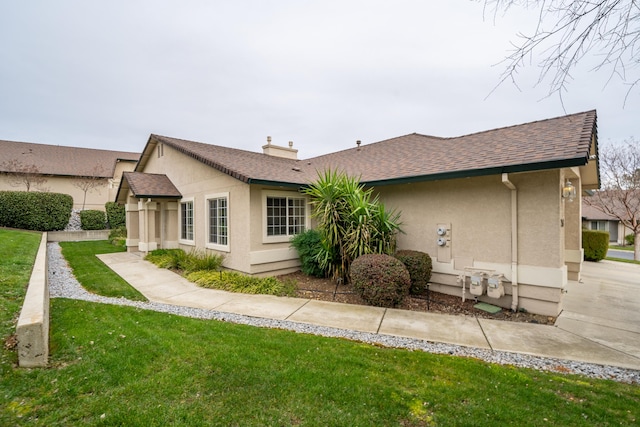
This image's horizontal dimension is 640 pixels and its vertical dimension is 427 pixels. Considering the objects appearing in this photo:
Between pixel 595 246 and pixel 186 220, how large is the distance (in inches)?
671

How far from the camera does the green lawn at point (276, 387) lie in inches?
98.7

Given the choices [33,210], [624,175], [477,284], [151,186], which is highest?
[624,175]

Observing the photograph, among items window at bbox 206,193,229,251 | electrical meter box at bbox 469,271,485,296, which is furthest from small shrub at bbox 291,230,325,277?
electrical meter box at bbox 469,271,485,296

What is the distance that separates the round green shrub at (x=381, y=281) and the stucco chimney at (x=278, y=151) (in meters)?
10.0

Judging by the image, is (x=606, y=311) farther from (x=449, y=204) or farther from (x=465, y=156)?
(x=465, y=156)

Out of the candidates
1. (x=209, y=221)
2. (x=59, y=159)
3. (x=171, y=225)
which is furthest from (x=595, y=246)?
(x=59, y=159)

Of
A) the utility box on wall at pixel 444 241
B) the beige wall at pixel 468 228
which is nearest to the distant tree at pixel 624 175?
the beige wall at pixel 468 228

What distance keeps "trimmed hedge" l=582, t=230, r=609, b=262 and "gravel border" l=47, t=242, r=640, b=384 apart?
11708 millimetres

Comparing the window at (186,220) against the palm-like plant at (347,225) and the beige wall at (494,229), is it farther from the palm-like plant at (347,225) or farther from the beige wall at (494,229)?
the beige wall at (494,229)

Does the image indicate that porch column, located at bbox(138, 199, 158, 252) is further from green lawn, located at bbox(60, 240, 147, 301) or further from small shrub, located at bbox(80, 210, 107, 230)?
small shrub, located at bbox(80, 210, 107, 230)

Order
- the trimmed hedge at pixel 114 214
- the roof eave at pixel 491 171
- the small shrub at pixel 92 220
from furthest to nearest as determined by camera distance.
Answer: the trimmed hedge at pixel 114 214, the small shrub at pixel 92 220, the roof eave at pixel 491 171

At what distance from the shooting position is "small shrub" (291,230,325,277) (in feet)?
27.0

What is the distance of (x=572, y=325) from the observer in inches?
201

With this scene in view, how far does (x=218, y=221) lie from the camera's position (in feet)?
31.0
